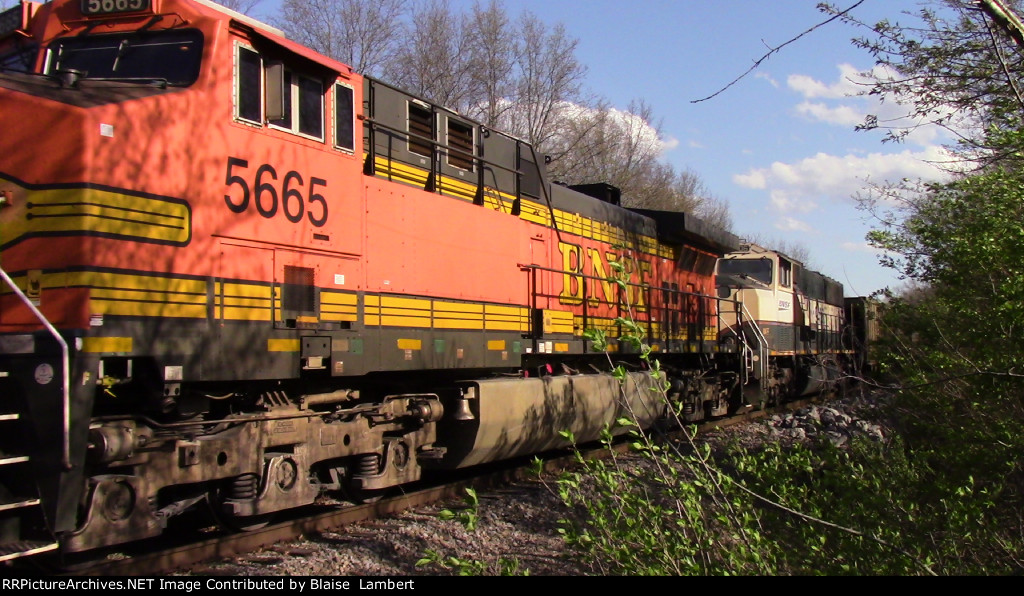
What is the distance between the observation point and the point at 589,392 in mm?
9742

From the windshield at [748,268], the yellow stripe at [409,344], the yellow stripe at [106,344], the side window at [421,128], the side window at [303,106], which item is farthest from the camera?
the windshield at [748,268]

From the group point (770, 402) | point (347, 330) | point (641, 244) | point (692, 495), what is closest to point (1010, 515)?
point (692, 495)

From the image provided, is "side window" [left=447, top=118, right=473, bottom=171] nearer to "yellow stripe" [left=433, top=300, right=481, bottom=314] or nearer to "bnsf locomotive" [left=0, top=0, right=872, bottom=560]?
"bnsf locomotive" [left=0, top=0, right=872, bottom=560]

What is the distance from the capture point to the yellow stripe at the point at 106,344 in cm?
474

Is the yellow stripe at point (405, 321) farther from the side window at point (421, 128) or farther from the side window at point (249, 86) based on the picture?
the side window at point (249, 86)

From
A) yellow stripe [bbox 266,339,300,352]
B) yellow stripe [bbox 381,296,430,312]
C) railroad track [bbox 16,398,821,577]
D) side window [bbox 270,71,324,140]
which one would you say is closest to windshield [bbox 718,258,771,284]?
railroad track [bbox 16,398,821,577]

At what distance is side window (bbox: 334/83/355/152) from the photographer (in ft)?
21.4

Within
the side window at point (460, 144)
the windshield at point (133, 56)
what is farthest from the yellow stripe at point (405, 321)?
the windshield at point (133, 56)

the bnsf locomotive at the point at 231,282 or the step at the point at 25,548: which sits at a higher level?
the bnsf locomotive at the point at 231,282

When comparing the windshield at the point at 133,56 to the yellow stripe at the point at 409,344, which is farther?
the yellow stripe at the point at 409,344

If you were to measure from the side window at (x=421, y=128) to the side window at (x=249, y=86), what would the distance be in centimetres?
194

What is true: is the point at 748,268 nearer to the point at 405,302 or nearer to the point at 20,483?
the point at 405,302

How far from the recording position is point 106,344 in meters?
4.83
